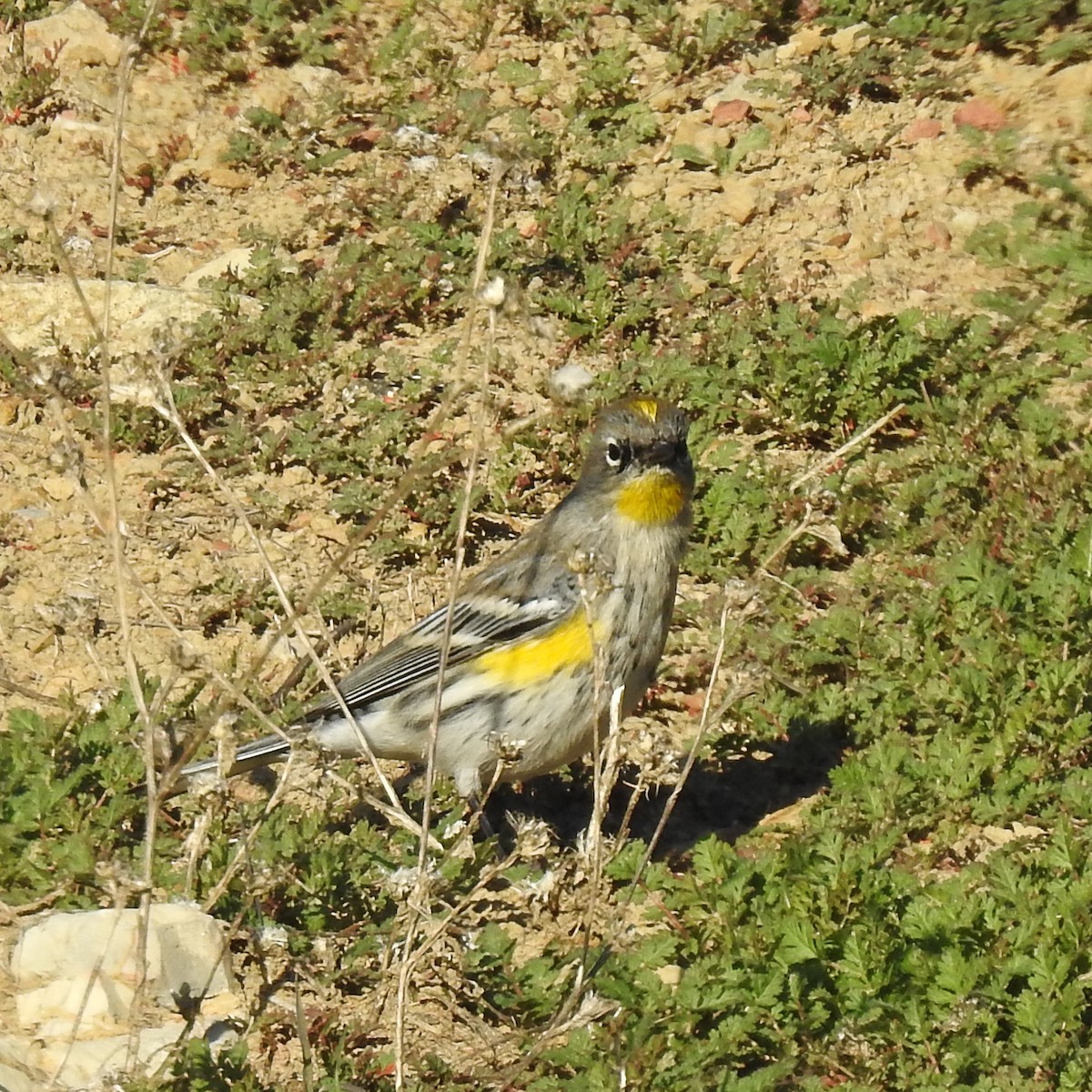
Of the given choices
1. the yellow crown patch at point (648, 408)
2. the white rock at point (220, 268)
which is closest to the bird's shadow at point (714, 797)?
the yellow crown patch at point (648, 408)

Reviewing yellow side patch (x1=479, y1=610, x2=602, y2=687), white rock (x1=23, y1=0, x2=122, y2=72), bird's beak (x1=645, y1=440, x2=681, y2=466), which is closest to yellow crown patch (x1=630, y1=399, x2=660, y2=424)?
bird's beak (x1=645, y1=440, x2=681, y2=466)

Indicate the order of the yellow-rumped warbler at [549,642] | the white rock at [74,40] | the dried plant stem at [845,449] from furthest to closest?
the white rock at [74,40] < the yellow-rumped warbler at [549,642] < the dried plant stem at [845,449]

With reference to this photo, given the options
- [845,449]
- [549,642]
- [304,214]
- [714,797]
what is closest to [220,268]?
[304,214]

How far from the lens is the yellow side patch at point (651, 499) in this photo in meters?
7.40

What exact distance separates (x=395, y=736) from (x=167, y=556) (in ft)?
6.76

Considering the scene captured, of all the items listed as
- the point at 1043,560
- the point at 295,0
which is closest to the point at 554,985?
the point at 1043,560

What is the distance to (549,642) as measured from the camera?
7336 mm

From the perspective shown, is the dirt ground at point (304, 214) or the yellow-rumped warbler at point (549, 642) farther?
the dirt ground at point (304, 214)

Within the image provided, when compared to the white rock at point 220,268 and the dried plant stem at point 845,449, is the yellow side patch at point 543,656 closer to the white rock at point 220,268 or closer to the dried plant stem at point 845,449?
the dried plant stem at point 845,449

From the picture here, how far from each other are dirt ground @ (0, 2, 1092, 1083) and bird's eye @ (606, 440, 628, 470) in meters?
1.31

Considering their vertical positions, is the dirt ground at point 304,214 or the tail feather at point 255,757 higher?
the dirt ground at point 304,214

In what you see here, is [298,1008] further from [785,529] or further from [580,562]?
[785,529]

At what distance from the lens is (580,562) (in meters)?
4.96

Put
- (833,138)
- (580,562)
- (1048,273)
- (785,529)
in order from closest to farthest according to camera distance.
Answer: (580,562) → (785,529) → (1048,273) → (833,138)
